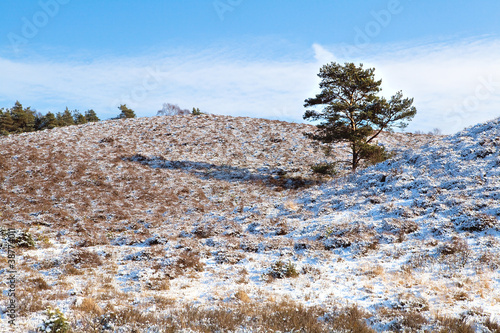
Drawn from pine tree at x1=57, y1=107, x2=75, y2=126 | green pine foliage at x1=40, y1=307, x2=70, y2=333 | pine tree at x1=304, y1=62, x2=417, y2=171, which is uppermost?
pine tree at x1=57, y1=107, x2=75, y2=126

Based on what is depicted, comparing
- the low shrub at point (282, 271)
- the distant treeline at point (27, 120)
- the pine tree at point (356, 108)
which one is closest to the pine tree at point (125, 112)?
the distant treeline at point (27, 120)

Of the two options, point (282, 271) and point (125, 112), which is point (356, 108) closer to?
point (282, 271)

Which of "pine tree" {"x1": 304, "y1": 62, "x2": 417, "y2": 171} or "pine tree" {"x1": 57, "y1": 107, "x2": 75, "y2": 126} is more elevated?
"pine tree" {"x1": 57, "y1": 107, "x2": 75, "y2": 126}

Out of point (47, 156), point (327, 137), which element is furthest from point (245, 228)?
point (47, 156)

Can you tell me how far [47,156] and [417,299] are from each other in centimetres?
3453

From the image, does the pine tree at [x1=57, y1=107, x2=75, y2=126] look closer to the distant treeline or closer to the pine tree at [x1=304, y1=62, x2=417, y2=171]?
the distant treeline

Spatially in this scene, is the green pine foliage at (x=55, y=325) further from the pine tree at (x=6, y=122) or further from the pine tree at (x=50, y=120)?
the pine tree at (x=50, y=120)

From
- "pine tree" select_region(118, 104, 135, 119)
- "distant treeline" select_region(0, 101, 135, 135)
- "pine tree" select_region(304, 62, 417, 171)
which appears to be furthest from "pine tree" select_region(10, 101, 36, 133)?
"pine tree" select_region(304, 62, 417, 171)

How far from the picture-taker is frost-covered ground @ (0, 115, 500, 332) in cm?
803

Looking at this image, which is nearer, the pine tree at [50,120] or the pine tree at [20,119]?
the pine tree at [20,119]

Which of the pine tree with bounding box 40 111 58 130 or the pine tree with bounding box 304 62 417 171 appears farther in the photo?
the pine tree with bounding box 40 111 58 130

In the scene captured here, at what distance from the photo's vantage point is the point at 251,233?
15875 millimetres

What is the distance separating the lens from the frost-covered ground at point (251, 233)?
26.3 ft

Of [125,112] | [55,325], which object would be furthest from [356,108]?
[125,112]
